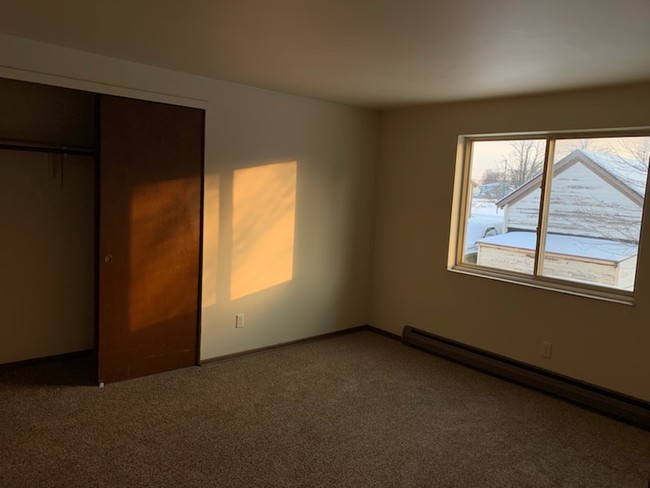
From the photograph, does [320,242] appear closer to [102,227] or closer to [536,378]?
[102,227]

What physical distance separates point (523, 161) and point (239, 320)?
2759mm

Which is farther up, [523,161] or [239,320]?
[523,161]

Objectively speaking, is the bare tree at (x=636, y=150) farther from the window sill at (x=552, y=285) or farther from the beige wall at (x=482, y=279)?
the window sill at (x=552, y=285)

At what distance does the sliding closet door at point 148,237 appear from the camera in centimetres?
337

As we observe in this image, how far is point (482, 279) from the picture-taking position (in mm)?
4145

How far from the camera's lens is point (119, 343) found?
11.5ft

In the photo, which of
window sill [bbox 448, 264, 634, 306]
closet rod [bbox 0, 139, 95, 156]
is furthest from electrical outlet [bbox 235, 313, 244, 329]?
window sill [bbox 448, 264, 634, 306]

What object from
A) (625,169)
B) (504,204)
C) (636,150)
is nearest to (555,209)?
(504,204)

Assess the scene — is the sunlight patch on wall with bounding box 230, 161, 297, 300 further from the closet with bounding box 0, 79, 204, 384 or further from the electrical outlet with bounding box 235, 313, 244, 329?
the closet with bounding box 0, 79, 204, 384

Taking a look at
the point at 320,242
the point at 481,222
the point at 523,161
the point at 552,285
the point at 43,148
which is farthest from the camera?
the point at 320,242

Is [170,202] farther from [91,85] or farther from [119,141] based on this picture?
[91,85]

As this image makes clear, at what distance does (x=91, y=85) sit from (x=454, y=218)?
3.12 meters

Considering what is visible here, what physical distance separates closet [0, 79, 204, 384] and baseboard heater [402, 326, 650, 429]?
214 centimetres

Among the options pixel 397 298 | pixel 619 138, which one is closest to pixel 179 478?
pixel 397 298
